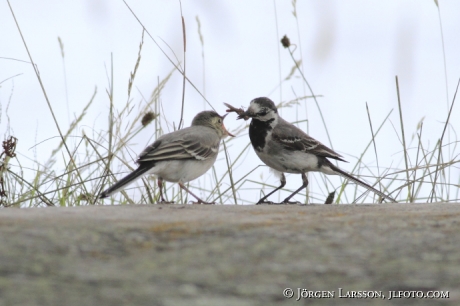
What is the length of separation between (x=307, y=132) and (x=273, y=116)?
0.49m

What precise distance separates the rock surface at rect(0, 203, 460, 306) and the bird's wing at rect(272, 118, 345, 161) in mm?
3565

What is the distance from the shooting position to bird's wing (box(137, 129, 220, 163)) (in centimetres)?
529

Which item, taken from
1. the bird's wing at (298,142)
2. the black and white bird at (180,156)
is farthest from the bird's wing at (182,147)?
the bird's wing at (298,142)

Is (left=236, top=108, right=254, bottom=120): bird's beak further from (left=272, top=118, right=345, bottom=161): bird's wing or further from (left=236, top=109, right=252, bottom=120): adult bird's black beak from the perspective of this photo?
(left=272, top=118, right=345, bottom=161): bird's wing

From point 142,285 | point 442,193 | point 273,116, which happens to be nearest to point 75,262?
point 142,285

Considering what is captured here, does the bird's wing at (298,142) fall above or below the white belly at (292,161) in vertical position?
above

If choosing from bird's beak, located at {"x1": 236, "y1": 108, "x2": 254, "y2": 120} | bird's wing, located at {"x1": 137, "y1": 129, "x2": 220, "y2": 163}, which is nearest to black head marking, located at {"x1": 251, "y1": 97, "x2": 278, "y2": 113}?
bird's beak, located at {"x1": 236, "y1": 108, "x2": 254, "y2": 120}

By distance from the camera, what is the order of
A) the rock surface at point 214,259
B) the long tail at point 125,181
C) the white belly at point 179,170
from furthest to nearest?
the white belly at point 179,170 < the long tail at point 125,181 < the rock surface at point 214,259

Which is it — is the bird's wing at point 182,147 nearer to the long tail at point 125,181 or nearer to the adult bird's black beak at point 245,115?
the long tail at point 125,181

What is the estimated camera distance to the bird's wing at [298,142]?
247 inches

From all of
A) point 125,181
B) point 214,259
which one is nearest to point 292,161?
point 125,181

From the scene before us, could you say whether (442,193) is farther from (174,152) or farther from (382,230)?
(382,230)

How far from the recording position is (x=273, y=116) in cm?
664

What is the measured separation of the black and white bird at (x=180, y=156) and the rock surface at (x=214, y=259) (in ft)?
7.85
